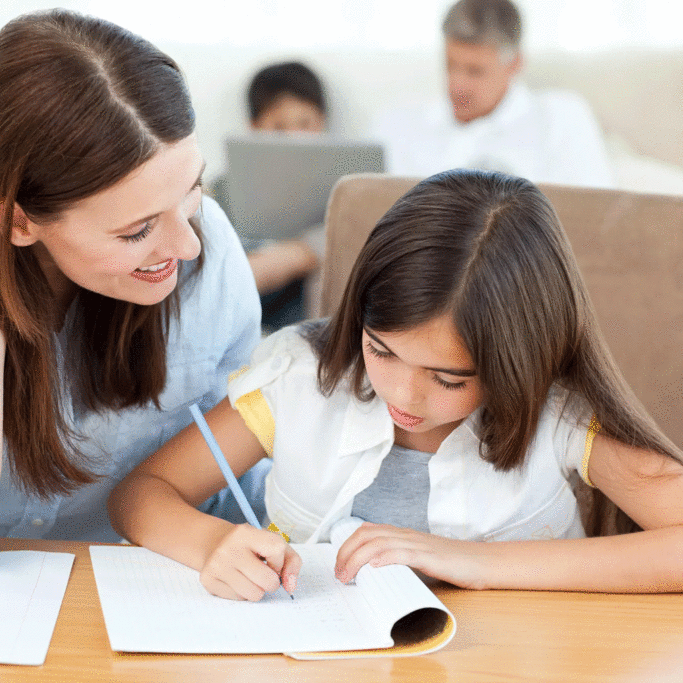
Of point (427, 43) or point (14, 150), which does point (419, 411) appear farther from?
point (427, 43)

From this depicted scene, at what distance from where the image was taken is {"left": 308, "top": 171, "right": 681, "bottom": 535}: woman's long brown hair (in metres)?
0.85

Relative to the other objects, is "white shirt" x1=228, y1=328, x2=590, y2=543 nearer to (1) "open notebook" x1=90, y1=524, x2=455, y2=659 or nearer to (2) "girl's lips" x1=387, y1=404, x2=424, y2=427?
(2) "girl's lips" x1=387, y1=404, x2=424, y2=427

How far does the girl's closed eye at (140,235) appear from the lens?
0.90 meters

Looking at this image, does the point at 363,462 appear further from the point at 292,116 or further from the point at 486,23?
the point at 292,116

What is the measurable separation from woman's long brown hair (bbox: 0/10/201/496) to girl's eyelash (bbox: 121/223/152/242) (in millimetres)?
61

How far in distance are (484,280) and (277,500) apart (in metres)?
0.39

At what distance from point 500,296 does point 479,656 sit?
338 millimetres

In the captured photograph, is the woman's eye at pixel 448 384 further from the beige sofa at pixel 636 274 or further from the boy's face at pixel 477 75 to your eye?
the boy's face at pixel 477 75

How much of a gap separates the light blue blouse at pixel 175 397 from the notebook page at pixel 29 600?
0.28 m

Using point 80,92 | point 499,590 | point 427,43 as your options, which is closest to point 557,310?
point 499,590

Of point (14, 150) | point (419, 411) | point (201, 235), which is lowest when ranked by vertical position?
point (419, 411)

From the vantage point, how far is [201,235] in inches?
44.1

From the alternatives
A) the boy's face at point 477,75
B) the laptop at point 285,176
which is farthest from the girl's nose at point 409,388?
the boy's face at point 477,75

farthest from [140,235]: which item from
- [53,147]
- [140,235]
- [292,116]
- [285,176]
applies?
[292,116]
